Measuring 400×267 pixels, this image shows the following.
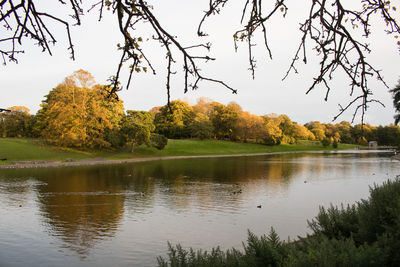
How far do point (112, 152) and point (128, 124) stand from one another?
627cm

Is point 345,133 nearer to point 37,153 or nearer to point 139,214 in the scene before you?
point 37,153

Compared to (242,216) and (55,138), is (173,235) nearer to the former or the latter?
(242,216)

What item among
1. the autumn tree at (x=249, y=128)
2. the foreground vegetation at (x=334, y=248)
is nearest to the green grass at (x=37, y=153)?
the foreground vegetation at (x=334, y=248)

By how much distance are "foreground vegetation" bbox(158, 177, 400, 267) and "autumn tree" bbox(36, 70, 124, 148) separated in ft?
142

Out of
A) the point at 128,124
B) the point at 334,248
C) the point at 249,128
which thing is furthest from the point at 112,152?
the point at 334,248

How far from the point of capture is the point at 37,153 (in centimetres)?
4616

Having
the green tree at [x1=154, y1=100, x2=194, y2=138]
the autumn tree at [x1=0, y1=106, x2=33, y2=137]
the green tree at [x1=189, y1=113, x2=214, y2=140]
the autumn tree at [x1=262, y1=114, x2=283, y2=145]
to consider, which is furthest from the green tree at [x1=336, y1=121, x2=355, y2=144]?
the autumn tree at [x1=0, y1=106, x2=33, y2=137]

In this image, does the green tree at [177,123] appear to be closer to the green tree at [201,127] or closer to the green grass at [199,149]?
the green tree at [201,127]

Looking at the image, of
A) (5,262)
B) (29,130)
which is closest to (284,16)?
(5,262)

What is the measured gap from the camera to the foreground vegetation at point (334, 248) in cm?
371

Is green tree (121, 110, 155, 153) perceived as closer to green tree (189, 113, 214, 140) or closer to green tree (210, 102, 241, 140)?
green tree (189, 113, 214, 140)

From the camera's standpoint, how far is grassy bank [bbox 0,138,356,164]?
4431 cm

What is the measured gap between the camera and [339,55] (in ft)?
9.09

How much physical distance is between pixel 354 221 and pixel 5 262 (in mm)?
9906
